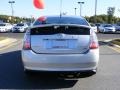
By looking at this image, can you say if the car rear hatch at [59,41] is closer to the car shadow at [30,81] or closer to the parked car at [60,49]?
the parked car at [60,49]

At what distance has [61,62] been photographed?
25.2ft

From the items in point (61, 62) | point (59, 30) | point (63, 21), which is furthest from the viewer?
point (63, 21)

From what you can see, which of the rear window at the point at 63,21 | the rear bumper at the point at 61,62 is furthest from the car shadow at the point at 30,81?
the rear window at the point at 63,21

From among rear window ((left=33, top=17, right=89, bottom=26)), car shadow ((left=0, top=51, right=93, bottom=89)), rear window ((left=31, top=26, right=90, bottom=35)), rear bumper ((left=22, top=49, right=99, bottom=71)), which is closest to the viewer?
rear bumper ((left=22, top=49, right=99, bottom=71))

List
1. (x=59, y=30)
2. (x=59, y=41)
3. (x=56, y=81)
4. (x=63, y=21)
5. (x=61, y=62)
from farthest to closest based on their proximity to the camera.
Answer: (x=63, y=21) < (x=56, y=81) < (x=59, y=30) < (x=59, y=41) < (x=61, y=62)

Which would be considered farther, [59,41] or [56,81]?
[56,81]

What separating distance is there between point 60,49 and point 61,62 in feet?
0.93

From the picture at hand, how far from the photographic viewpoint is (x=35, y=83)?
27.4 ft

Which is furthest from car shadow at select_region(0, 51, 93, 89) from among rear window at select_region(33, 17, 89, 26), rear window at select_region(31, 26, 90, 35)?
rear window at select_region(33, 17, 89, 26)

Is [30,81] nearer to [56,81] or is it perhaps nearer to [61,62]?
[56,81]

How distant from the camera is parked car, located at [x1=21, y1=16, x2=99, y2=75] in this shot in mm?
7707

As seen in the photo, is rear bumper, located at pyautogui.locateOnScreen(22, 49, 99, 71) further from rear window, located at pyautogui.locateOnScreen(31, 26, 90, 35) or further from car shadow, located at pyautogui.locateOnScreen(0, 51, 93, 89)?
rear window, located at pyautogui.locateOnScreen(31, 26, 90, 35)

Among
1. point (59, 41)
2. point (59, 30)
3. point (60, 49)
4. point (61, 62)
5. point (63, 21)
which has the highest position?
point (63, 21)

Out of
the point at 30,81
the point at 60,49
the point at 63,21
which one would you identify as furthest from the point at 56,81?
the point at 63,21
